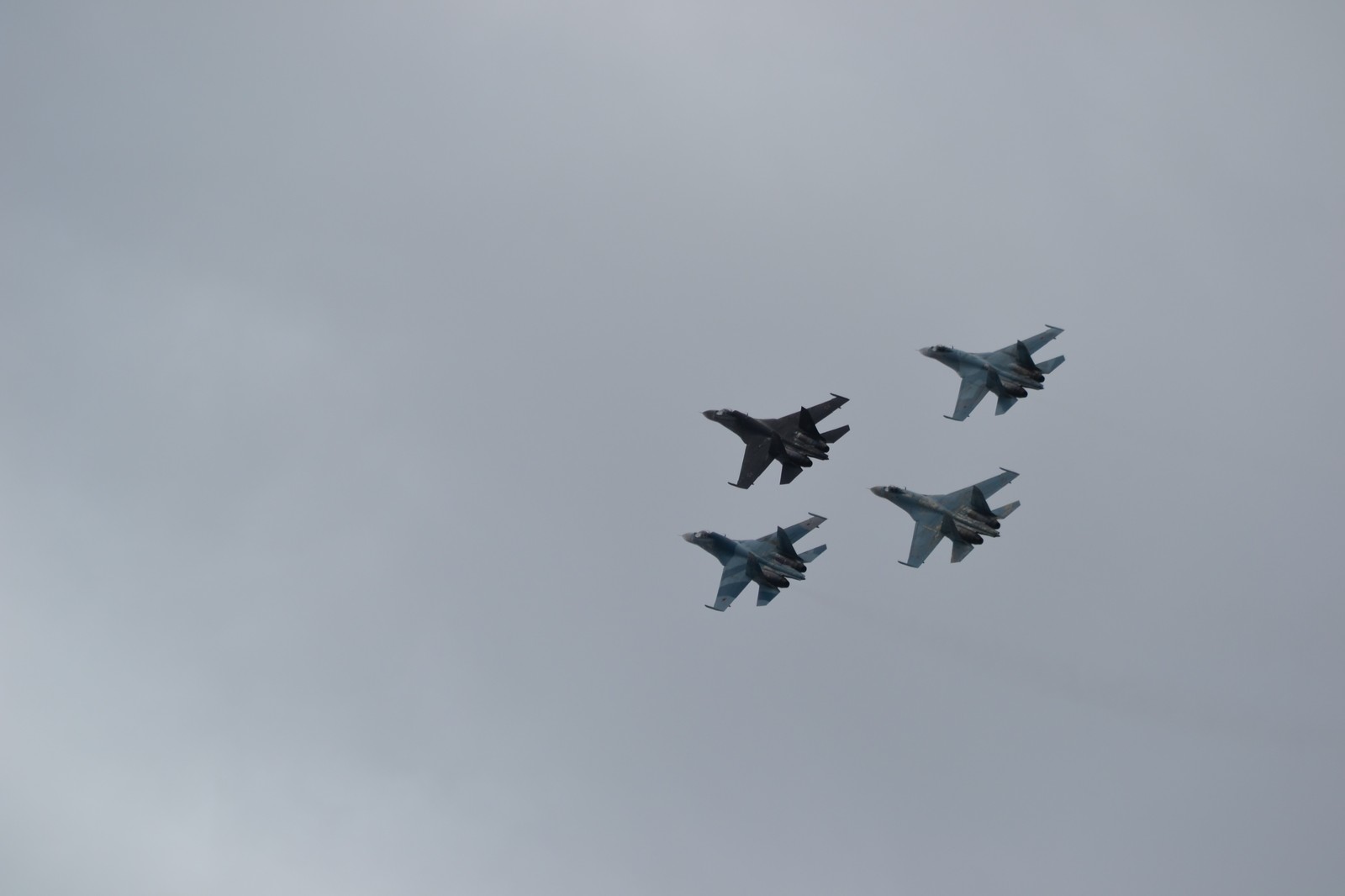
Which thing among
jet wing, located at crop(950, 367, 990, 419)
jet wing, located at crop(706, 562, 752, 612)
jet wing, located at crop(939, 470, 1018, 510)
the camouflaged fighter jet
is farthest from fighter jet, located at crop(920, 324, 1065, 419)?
jet wing, located at crop(706, 562, 752, 612)

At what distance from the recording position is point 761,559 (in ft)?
349

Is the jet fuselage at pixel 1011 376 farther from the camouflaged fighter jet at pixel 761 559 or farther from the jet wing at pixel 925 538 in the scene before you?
the camouflaged fighter jet at pixel 761 559

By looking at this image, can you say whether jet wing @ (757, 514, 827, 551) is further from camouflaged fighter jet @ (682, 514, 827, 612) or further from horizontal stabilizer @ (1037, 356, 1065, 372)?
horizontal stabilizer @ (1037, 356, 1065, 372)

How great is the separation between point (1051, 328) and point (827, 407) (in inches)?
877

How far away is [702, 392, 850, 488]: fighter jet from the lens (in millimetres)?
102938

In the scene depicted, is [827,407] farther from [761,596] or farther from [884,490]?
[761,596]

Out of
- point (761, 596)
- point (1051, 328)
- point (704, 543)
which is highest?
point (1051, 328)

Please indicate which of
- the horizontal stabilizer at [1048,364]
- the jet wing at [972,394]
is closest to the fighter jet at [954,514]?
the jet wing at [972,394]

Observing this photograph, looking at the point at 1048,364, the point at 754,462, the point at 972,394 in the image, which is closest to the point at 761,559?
the point at 754,462

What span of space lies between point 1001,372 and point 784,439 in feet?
66.4

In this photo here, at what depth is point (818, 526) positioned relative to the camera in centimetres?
11125

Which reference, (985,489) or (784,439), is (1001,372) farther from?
(784,439)

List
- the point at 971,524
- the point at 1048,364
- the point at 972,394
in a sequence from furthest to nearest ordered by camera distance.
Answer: the point at 972,394, the point at 1048,364, the point at 971,524

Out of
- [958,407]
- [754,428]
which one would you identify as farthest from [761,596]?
[958,407]
